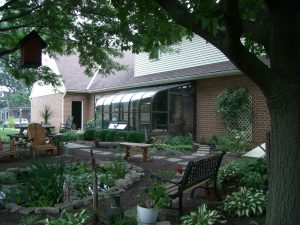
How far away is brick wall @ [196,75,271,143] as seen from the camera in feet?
44.1

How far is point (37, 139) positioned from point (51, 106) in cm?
1561

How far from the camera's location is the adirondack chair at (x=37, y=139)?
11.4 meters

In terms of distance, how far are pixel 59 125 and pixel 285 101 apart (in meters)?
22.7

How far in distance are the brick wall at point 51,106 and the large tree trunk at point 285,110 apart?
2250 cm

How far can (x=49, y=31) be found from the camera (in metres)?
10.3

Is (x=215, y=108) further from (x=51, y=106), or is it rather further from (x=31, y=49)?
(x=51, y=106)

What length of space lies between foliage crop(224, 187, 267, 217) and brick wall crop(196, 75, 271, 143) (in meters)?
8.50

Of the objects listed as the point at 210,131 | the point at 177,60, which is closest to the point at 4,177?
the point at 210,131

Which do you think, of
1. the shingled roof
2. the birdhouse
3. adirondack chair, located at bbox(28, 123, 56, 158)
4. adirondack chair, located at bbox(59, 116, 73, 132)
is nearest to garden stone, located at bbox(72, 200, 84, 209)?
the birdhouse

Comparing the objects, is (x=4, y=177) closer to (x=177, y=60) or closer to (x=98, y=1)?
(x=98, y=1)

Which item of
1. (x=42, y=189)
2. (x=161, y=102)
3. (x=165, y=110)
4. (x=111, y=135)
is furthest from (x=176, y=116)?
(x=42, y=189)

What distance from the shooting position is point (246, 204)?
196 inches

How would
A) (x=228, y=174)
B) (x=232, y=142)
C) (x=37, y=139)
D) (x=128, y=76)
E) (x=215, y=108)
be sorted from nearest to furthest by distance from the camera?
(x=228, y=174) < (x=37, y=139) < (x=232, y=142) < (x=215, y=108) < (x=128, y=76)

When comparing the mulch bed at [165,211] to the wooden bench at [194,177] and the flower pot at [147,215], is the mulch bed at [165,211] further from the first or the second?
the flower pot at [147,215]
